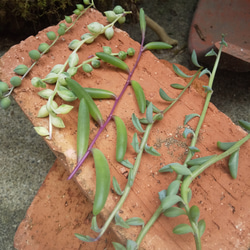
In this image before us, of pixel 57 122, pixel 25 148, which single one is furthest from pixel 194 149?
pixel 25 148

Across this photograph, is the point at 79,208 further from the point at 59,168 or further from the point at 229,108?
the point at 229,108

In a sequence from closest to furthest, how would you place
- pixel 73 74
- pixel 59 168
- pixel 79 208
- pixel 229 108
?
pixel 73 74, pixel 79 208, pixel 59 168, pixel 229 108

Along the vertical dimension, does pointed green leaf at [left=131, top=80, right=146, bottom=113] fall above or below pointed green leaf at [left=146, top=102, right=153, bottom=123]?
below

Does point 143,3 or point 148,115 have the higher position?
point 148,115

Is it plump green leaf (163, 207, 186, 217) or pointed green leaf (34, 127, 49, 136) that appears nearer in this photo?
plump green leaf (163, 207, 186, 217)

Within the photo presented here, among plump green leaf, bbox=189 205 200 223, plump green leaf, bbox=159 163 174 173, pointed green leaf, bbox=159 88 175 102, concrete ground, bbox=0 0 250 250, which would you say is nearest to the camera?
plump green leaf, bbox=189 205 200 223

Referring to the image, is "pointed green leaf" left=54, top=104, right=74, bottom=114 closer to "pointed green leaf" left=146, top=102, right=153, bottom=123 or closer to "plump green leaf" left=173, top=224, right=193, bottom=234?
"pointed green leaf" left=146, top=102, right=153, bottom=123

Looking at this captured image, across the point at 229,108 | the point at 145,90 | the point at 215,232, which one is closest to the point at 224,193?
the point at 215,232

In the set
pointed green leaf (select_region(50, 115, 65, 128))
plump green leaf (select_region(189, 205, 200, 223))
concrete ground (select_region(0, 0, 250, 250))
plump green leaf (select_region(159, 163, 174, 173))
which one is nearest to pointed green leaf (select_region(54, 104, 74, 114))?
pointed green leaf (select_region(50, 115, 65, 128))

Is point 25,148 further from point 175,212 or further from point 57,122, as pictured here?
point 175,212
